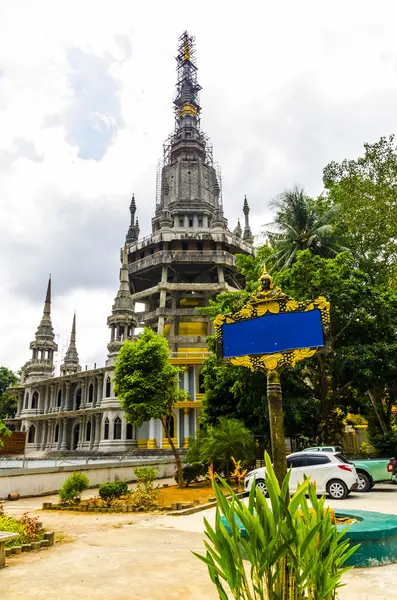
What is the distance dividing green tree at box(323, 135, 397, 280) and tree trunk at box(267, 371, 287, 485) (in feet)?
56.4

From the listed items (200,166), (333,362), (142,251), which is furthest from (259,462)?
(200,166)

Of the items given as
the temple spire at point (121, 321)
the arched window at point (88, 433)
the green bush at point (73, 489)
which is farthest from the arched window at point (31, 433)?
the green bush at point (73, 489)

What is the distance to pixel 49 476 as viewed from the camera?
18.5 m

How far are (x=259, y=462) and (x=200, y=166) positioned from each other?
43763 millimetres

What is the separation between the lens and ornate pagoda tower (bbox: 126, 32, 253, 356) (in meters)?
47.3

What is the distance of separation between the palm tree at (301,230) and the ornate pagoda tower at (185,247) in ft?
59.0

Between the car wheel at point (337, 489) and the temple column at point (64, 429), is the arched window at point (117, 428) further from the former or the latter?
the car wheel at point (337, 489)

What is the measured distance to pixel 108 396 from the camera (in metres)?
40.8

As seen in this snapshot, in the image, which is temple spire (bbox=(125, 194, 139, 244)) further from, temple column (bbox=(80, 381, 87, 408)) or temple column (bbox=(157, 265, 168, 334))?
temple column (bbox=(80, 381, 87, 408))

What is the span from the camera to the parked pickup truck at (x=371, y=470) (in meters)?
16.6

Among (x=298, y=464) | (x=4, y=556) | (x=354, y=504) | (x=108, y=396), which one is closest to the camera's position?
(x=4, y=556)

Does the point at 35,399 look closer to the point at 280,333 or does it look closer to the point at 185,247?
the point at 185,247

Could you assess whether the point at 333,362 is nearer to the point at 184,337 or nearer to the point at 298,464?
the point at 298,464

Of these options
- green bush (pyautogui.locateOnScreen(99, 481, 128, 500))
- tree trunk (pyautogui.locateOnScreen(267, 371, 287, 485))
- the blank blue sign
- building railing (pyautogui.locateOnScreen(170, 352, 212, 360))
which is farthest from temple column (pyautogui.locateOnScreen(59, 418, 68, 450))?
tree trunk (pyautogui.locateOnScreen(267, 371, 287, 485))
